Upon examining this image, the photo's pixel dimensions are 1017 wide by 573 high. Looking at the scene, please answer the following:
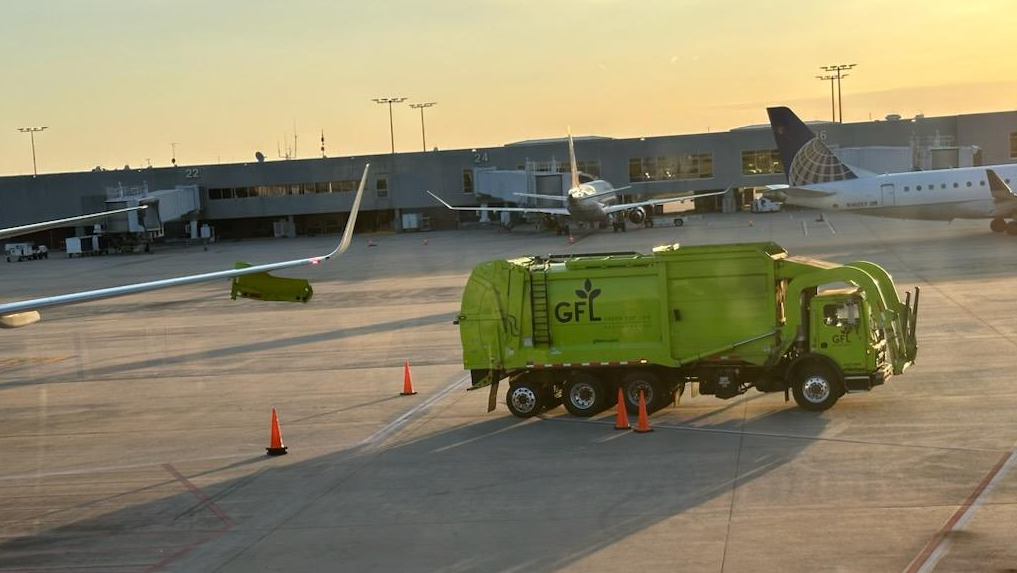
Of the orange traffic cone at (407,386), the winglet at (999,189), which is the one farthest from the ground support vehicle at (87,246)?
the orange traffic cone at (407,386)

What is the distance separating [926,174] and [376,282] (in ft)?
98.2

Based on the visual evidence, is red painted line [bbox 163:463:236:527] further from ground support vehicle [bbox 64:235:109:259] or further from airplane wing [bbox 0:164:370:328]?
ground support vehicle [bbox 64:235:109:259]

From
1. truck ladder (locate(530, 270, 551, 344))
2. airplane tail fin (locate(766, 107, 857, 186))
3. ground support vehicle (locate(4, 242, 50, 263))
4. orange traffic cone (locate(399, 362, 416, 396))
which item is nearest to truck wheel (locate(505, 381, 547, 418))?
truck ladder (locate(530, 270, 551, 344))

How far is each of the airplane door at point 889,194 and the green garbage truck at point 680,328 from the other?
4293 cm

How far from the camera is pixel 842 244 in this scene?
2539 inches

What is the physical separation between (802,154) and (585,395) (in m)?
47.0

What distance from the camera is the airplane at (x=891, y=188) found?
63.2 meters

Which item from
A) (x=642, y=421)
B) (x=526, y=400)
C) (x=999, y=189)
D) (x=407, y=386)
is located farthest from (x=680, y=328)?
(x=999, y=189)

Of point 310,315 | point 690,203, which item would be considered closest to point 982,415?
point 310,315

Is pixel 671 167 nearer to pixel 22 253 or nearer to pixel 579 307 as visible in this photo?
pixel 22 253

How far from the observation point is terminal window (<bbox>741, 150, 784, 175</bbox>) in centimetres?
11262

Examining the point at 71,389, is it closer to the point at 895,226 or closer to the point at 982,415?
the point at 982,415

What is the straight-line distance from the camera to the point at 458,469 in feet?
64.4

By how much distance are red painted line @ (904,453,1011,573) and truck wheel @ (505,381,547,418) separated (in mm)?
8712
